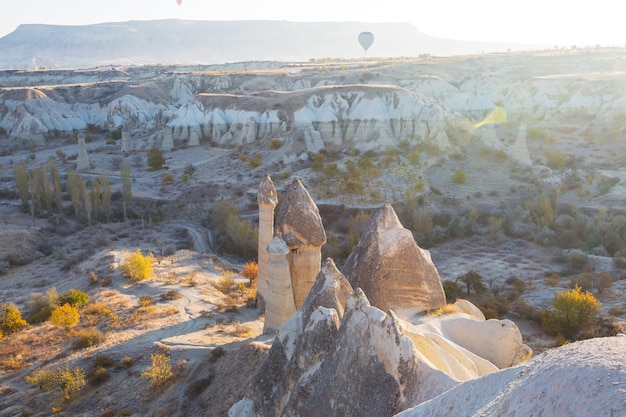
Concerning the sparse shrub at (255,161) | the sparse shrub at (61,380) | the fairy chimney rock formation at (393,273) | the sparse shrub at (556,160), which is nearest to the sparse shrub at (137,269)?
the sparse shrub at (61,380)

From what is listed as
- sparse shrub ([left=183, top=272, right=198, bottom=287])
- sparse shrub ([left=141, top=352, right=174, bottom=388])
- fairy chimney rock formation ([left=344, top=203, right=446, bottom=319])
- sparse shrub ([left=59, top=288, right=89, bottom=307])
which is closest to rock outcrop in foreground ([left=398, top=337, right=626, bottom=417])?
fairy chimney rock formation ([left=344, top=203, right=446, bottom=319])

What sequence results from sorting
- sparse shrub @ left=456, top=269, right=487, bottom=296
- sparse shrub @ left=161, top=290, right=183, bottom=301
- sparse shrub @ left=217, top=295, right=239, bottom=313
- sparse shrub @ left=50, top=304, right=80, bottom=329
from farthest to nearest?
sparse shrub @ left=456, top=269, right=487, bottom=296 < sparse shrub @ left=161, top=290, right=183, bottom=301 < sparse shrub @ left=217, top=295, right=239, bottom=313 < sparse shrub @ left=50, top=304, right=80, bottom=329

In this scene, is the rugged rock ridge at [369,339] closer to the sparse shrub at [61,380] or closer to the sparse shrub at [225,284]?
the sparse shrub at [61,380]

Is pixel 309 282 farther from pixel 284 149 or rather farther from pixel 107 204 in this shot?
pixel 284 149

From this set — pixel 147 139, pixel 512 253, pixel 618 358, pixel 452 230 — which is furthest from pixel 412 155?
pixel 618 358

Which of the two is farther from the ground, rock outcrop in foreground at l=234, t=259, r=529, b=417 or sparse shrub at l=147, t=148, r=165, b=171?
rock outcrop in foreground at l=234, t=259, r=529, b=417

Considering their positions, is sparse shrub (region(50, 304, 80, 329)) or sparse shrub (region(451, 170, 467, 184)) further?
sparse shrub (region(451, 170, 467, 184))

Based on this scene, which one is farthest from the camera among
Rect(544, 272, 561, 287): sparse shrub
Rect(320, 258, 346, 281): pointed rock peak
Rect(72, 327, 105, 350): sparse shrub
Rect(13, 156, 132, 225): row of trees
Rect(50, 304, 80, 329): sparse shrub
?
Rect(13, 156, 132, 225): row of trees

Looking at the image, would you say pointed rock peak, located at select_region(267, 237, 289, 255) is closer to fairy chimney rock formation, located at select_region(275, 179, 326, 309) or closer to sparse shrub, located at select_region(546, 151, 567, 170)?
fairy chimney rock formation, located at select_region(275, 179, 326, 309)
